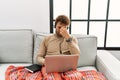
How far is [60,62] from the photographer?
1.56 m

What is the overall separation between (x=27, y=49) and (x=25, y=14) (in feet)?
1.69

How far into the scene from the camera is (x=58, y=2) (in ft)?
7.75

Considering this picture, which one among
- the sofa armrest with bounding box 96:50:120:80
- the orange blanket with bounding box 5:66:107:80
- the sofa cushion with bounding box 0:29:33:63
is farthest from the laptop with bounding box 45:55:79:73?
the sofa cushion with bounding box 0:29:33:63

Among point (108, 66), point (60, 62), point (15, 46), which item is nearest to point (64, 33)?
point (60, 62)

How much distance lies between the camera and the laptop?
1.52 meters

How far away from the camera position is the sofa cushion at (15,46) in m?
2.12

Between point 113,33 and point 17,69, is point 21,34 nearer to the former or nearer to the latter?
point 17,69

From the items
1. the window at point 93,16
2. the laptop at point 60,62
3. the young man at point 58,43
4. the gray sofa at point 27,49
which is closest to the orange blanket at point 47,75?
the laptop at point 60,62

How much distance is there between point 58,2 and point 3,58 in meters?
1.12

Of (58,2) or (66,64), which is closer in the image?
(66,64)

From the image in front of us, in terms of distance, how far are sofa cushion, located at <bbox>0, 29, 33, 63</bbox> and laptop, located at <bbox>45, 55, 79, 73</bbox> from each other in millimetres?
657

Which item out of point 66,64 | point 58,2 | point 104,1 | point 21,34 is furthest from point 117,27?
point 21,34

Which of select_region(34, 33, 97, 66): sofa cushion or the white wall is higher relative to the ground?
the white wall

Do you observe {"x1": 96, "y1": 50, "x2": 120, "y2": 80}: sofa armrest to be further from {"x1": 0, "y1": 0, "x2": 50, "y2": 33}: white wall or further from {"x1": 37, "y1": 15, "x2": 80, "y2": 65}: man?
{"x1": 0, "y1": 0, "x2": 50, "y2": 33}: white wall
